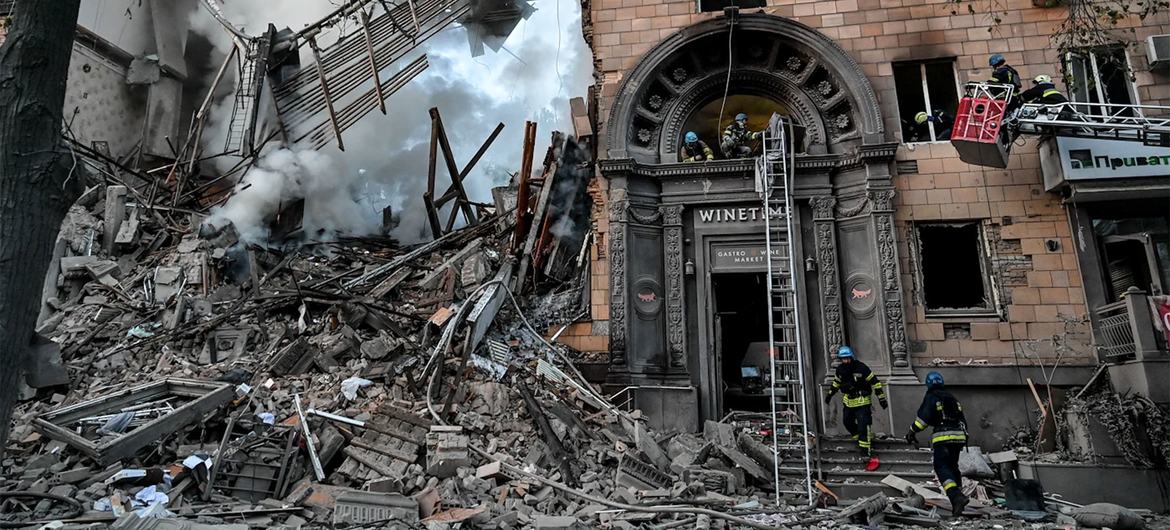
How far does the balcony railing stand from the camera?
9625 millimetres

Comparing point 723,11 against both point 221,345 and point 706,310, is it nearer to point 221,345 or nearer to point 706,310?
point 706,310

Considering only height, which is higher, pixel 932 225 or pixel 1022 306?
pixel 932 225

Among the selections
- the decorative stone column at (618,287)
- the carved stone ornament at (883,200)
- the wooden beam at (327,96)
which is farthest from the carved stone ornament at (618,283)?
the wooden beam at (327,96)

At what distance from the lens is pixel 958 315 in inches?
455

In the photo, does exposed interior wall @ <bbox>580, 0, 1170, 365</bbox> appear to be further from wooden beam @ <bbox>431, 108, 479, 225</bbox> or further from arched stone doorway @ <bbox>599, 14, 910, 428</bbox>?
wooden beam @ <bbox>431, 108, 479, 225</bbox>

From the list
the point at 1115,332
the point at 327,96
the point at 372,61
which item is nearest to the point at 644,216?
the point at 1115,332

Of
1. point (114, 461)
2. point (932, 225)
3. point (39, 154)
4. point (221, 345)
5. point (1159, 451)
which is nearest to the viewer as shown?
point (39, 154)

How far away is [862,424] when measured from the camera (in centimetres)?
966

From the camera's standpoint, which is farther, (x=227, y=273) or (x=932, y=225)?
(x=227, y=273)

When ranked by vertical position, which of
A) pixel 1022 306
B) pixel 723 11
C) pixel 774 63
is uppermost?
pixel 723 11

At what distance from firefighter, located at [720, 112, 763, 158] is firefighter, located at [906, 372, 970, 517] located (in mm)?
6199

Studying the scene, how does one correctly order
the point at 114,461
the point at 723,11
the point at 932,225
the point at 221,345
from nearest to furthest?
the point at 114,461 → the point at 221,345 → the point at 932,225 → the point at 723,11

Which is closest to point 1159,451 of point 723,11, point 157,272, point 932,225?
point 932,225

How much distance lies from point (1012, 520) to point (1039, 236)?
19.8ft
